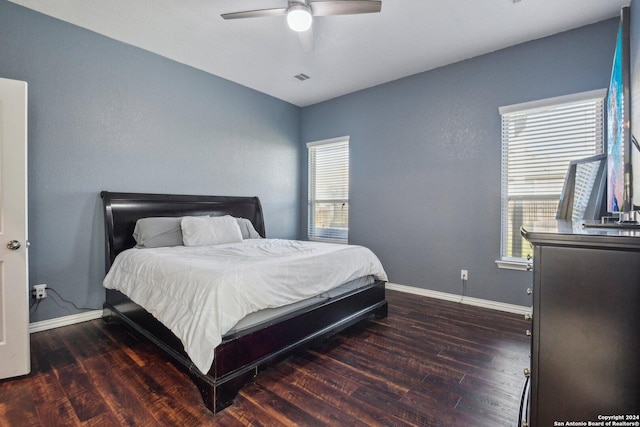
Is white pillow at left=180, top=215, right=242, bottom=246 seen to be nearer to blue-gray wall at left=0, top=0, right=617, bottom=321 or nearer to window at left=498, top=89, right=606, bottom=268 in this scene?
blue-gray wall at left=0, top=0, right=617, bottom=321

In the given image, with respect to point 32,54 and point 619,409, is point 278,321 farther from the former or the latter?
Result: point 32,54

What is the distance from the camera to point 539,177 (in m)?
3.16

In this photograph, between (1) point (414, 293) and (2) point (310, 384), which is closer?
(2) point (310, 384)

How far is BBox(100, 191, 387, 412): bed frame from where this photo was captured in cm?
175

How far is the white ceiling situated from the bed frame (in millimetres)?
1642

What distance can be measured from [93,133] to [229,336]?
2.64 meters

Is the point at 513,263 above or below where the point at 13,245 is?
below

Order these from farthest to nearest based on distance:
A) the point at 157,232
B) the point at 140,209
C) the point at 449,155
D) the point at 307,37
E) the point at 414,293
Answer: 1. the point at 414,293
2. the point at 449,155
3. the point at 140,209
4. the point at 157,232
5. the point at 307,37

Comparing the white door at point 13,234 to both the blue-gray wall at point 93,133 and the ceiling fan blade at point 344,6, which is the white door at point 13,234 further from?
the ceiling fan blade at point 344,6

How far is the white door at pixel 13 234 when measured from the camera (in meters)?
2.00

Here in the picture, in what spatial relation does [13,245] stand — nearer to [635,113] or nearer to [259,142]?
[259,142]

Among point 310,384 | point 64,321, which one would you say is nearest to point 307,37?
point 310,384

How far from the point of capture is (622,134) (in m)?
1.67

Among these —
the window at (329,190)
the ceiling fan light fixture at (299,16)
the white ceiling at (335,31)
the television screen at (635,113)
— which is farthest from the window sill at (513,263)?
the ceiling fan light fixture at (299,16)
